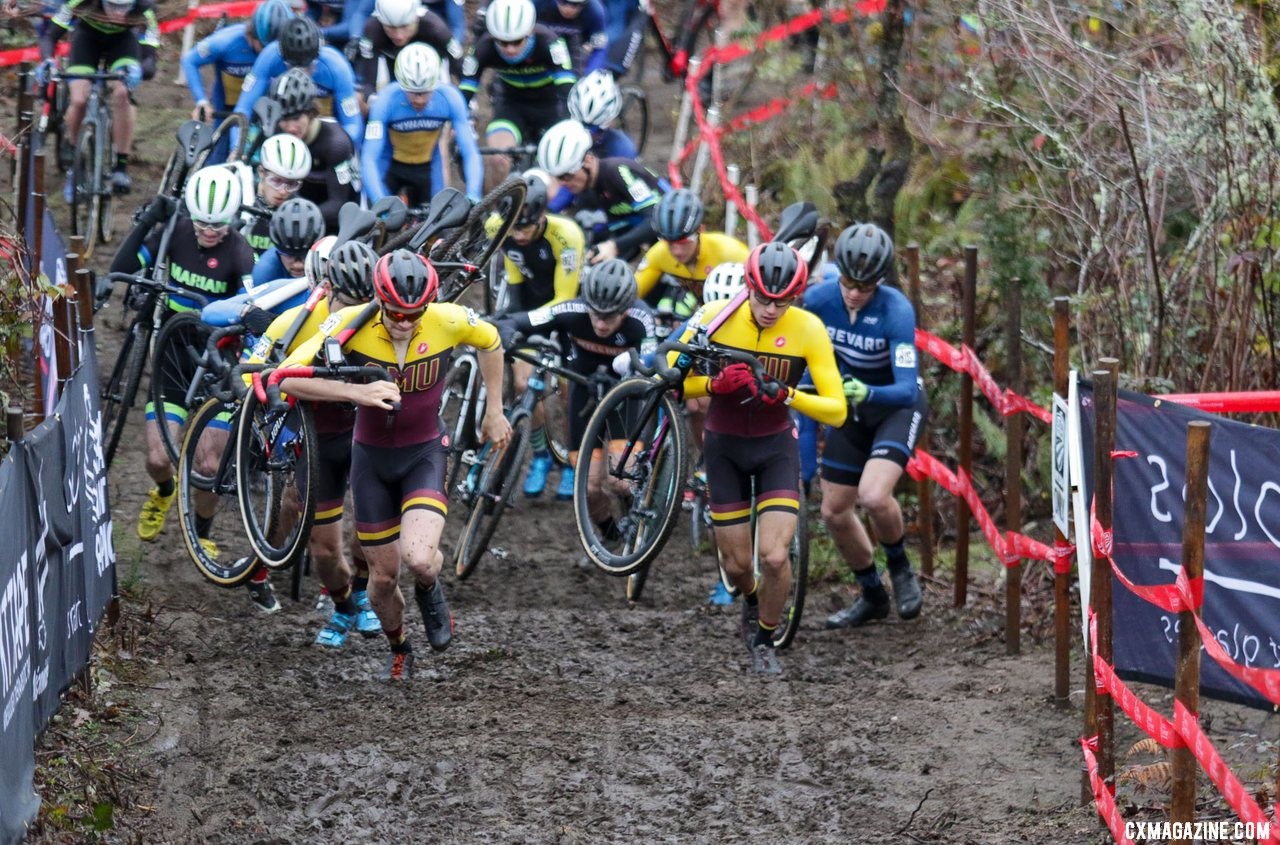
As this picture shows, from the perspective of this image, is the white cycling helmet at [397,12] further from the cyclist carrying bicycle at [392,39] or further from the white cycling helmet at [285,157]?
the white cycling helmet at [285,157]

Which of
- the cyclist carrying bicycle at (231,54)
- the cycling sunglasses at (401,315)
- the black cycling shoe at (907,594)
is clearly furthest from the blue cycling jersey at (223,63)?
the black cycling shoe at (907,594)

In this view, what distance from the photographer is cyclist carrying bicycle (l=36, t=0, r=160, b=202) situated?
1284 cm

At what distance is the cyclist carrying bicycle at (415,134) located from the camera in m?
11.6

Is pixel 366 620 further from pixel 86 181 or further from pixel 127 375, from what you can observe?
pixel 86 181

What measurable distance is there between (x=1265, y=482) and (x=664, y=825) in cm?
283

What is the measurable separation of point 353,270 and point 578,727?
8.38 ft

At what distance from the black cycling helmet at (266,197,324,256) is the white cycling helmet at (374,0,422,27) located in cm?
482

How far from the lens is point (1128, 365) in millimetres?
9641

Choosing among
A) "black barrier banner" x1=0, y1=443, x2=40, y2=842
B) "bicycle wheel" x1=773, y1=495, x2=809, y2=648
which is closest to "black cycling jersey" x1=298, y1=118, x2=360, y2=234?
"bicycle wheel" x1=773, y1=495, x2=809, y2=648

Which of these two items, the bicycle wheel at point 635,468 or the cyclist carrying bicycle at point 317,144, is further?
the cyclist carrying bicycle at point 317,144

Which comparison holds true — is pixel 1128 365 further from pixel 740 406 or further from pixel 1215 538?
pixel 1215 538

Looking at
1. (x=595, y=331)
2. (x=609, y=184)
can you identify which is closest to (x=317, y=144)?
(x=609, y=184)

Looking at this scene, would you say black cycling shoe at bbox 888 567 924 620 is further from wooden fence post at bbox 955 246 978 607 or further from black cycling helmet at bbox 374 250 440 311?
black cycling helmet at bbox 374 250 440 311

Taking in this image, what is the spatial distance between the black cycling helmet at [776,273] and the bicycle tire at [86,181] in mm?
7051
